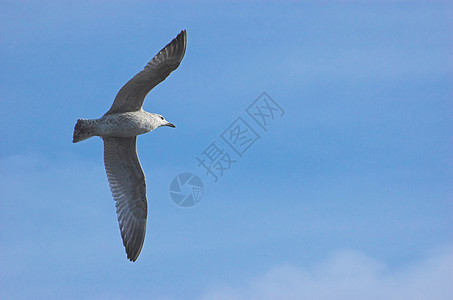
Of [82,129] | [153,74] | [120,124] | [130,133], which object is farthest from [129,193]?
[153,74]

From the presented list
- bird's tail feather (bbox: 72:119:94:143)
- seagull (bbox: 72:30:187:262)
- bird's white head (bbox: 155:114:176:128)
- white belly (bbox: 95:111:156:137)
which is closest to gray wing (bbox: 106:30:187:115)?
seagull (bbox: 72:30:187:262)

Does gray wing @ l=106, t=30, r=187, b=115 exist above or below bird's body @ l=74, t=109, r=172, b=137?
above

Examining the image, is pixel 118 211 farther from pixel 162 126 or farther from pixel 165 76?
pixel 165 76

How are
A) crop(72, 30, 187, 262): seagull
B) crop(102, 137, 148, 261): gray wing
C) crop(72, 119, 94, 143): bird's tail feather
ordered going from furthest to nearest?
crop(102, 137, 148, 261): gray wing
crop(72, 119, 94, 143): bird's tail feather
crop(72, 30, 187, 262): seagull

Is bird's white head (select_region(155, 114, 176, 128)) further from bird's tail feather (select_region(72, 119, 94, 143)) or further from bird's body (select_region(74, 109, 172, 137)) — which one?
bird's tail feather (select_region(72, 119, 94, 143))

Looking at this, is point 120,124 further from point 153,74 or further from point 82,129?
point 153,74

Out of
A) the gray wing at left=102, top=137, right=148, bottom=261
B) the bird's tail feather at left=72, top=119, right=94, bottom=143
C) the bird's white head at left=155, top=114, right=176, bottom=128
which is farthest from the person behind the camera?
the gray wing at left=102, top=137, right=148, bottom=261

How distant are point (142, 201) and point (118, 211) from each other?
50 centimetres

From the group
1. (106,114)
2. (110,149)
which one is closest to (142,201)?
(110,149)

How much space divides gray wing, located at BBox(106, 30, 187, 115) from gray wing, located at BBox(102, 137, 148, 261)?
1.07m

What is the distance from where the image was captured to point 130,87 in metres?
10.6

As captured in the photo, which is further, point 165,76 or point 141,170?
point 141,170

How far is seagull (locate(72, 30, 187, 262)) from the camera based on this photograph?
34.9 ft

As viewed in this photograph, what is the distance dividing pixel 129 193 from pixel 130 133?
59.7 inches
